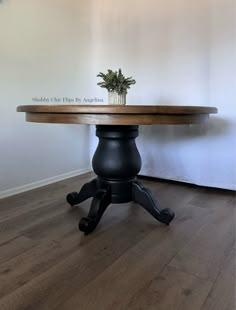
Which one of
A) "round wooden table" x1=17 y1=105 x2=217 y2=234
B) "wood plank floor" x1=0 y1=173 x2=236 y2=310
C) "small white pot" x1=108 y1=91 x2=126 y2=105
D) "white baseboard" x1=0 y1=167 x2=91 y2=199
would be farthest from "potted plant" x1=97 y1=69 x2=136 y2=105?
"white baseboard" x1=0 y1=167 x2=91 y2=199

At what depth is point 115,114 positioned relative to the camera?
105cm

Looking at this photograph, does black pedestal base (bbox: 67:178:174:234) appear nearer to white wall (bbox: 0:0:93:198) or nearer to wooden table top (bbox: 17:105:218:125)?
wooden table top (bbox: 17:105:218:125)

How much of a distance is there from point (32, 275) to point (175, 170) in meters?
1.46

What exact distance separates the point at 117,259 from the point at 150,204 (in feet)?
1.34

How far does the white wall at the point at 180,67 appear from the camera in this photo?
185cm

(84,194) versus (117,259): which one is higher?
(84,194)

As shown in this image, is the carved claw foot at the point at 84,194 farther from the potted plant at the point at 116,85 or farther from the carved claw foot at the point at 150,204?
the potted plant at the point at 116,85

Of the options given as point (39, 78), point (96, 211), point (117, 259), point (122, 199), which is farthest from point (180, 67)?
point (117, 259)

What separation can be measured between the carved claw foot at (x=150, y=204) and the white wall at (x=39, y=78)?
910 millimetres

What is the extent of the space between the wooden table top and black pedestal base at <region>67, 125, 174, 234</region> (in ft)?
1.00

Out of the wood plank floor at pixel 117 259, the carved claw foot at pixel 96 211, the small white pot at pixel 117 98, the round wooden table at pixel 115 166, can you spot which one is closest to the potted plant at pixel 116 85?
the small white pot at pixel 117 98

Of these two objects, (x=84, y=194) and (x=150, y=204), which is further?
(x=84, y=194)

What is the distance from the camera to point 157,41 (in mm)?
2066

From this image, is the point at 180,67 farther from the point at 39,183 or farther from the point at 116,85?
the point at 39,183
